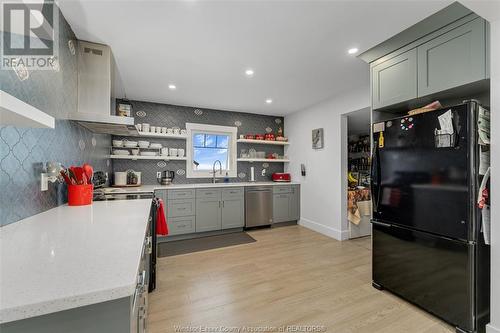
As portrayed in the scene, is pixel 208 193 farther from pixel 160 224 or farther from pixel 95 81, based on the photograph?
pixel 95 81

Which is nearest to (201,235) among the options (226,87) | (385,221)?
(226,87)

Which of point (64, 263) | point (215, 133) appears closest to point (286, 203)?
point (215, 133)

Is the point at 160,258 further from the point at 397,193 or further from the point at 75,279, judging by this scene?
the point at 397,193

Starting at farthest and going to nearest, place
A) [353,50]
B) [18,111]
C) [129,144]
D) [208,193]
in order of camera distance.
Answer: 1. [208,193]
2. [129,144]
3. [353,50]
4. [18,111]

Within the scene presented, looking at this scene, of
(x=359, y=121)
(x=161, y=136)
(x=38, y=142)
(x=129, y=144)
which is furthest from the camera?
(x=359, y=121)

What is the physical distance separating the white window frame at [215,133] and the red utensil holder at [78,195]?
256 centimetres

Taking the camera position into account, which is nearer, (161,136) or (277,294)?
(277,294)

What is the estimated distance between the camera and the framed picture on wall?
4.05 m

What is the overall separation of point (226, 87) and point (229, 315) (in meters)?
2.88

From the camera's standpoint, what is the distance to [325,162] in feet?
13.1

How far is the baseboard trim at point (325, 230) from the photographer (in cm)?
365

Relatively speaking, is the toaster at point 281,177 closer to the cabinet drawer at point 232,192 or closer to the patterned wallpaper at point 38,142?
the cabinet drawer at point 232,192

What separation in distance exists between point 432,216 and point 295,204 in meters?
2.98

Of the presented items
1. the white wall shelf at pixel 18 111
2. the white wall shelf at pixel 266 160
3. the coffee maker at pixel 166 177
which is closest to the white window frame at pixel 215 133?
the white wall shelf at pixel 266 160
